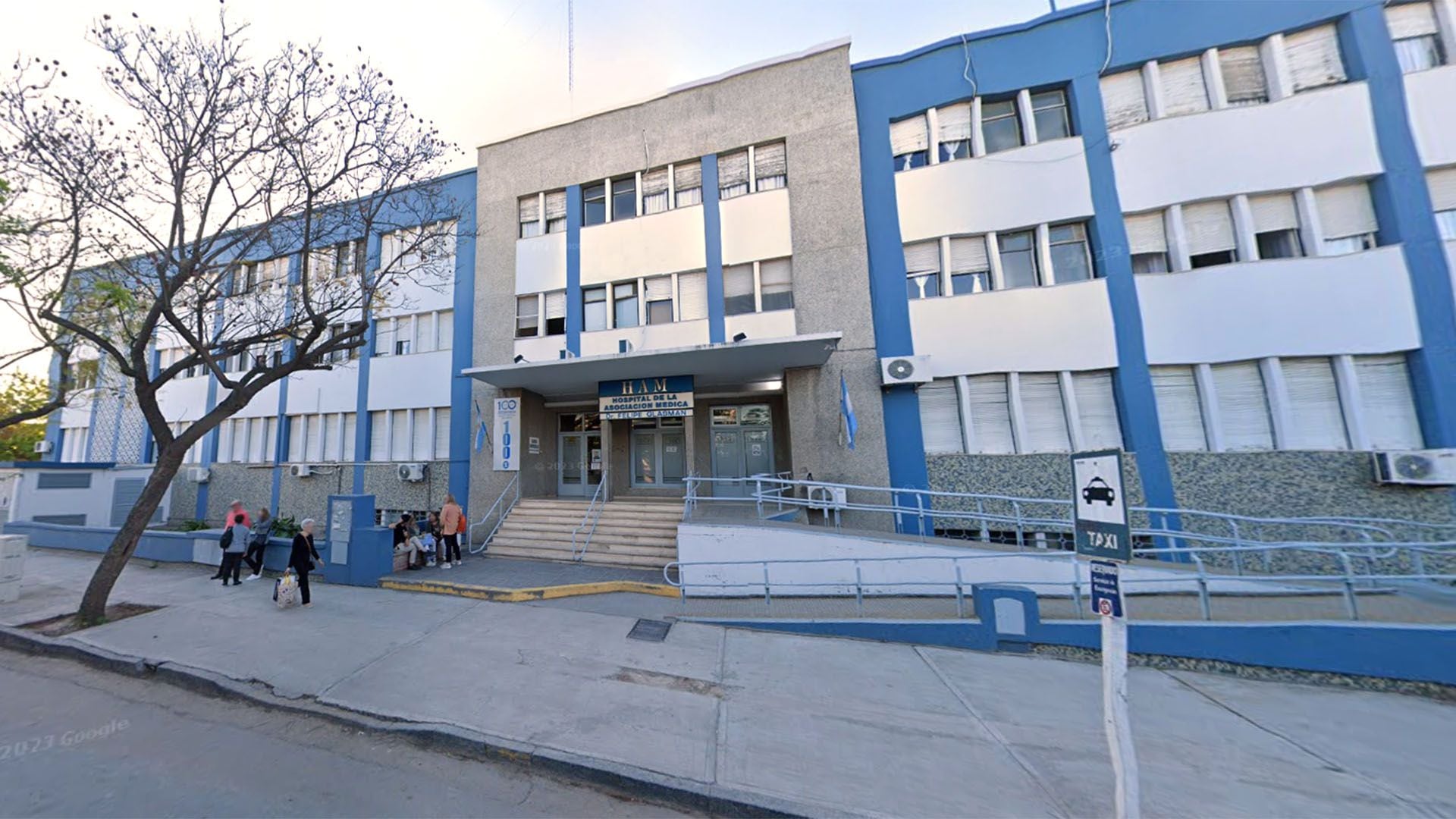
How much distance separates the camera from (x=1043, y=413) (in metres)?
10.1

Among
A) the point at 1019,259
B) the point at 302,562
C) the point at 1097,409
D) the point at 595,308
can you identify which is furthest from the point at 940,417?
the point at 302,562


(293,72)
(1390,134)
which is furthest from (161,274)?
(1390,134)

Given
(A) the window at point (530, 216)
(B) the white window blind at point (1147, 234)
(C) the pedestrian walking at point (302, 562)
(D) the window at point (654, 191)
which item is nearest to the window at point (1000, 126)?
(B) the white window blind at point (1147, 234)

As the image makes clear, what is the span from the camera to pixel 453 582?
839 centimetres

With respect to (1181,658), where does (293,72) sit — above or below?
above

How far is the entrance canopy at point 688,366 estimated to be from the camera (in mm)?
9367

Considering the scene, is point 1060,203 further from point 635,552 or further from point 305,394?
point 305,394

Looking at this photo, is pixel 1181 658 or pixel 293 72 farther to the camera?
pixel 293 72

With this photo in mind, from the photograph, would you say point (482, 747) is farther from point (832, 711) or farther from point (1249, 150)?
point (1249, 150)

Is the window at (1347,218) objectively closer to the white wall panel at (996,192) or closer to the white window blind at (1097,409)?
the white wall panel at (996,192)

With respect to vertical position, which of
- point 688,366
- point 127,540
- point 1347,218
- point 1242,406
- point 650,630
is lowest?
point 650,630

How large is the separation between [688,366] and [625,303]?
11.3ft

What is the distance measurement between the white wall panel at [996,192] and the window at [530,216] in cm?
982

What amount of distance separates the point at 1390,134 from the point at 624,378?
15683 millimetres
